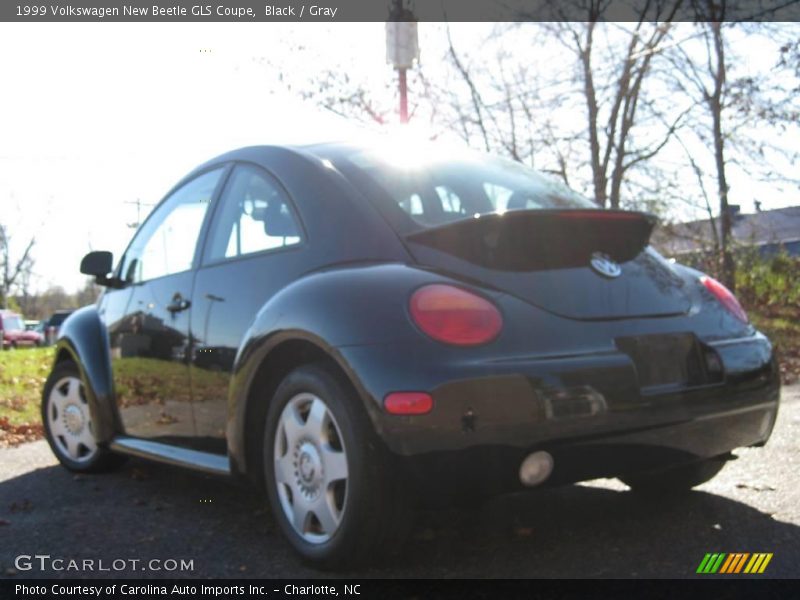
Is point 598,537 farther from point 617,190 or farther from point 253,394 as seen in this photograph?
point 617,190

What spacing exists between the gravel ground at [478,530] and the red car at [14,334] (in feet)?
110

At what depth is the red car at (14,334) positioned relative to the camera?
36062mm

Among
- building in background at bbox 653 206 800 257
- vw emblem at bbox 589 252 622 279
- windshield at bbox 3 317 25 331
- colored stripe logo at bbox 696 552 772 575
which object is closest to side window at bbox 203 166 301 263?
vw emblem at bbox 589 252 622 279

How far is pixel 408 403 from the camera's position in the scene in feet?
8.36

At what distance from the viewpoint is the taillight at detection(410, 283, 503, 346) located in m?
2.62

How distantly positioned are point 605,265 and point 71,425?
10.7 feet

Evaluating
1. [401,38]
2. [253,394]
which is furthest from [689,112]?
[253,394]

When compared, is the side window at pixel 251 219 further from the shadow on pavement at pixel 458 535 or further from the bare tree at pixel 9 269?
the bare tree at pixel 9 269

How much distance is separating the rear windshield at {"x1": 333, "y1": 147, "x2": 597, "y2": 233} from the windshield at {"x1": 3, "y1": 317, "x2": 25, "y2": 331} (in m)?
36.6

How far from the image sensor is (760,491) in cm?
379

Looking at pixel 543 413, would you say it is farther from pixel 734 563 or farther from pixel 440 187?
pixel 440 187

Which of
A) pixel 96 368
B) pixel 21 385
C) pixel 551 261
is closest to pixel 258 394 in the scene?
pixel 551 261

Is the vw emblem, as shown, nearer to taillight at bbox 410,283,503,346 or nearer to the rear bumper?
the rear bumper

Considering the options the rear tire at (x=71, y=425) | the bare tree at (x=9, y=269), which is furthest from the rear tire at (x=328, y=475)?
the bare tree at (x=9, y=269)
